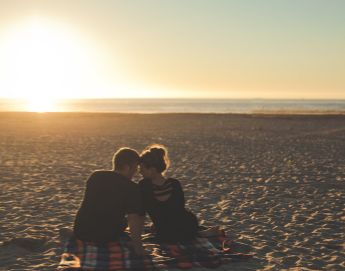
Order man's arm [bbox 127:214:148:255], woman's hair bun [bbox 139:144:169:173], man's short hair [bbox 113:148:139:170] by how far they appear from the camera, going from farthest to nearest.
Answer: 1. woman's hair bun [bbox 139:144:169:173]
2. man's short hair [bbox 113:148:139:170]
3. man's arm [bbox 127:214:148:255]

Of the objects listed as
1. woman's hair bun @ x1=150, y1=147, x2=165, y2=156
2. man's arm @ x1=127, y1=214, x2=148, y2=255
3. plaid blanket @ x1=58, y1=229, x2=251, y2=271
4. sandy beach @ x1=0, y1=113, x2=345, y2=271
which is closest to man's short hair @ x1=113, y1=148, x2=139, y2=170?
woman's hair bun @ x1=150, y1=147, x2=165, y2=156

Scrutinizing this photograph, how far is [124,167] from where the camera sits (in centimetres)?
459

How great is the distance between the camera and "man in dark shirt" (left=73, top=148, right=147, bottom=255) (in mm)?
4473

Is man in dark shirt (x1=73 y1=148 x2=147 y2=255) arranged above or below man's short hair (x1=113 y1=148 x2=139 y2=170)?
below

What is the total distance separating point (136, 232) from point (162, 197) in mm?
648

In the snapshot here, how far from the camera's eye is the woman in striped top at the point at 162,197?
4723 mm

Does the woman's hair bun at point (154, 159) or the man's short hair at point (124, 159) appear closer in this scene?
the man's short hair at point (124, 159)

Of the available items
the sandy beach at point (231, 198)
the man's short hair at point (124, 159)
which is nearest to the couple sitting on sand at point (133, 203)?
the man's short hair at point (124, 159)

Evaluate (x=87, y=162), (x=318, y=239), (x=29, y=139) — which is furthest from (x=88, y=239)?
(x=29, y=139)

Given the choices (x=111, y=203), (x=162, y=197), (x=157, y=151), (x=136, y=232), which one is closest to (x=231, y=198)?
(x=162, y=197)

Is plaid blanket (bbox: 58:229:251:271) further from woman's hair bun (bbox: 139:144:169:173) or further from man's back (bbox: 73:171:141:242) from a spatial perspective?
woman's hair bun (bbox: 139:144:169:173)

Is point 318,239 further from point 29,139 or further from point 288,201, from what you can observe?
point 29,139

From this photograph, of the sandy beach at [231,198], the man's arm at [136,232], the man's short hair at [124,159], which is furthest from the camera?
the sandy beach at [231,198]

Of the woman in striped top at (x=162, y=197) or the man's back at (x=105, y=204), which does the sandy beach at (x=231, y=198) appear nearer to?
the man's back at (x=105, y=204)
